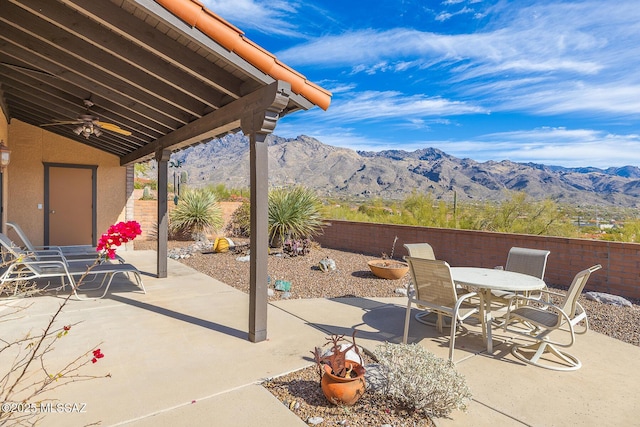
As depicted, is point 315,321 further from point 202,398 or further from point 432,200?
point 432,200

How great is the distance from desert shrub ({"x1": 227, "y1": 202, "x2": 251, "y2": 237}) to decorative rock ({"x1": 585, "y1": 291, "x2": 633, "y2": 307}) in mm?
10069

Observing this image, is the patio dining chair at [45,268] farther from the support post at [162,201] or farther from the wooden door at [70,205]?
the wooden door at [70,205]

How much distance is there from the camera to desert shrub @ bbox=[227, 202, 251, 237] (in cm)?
1370

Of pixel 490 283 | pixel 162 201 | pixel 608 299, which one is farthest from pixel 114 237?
pixel 608 299

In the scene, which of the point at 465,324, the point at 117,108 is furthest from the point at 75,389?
the point at 117,108

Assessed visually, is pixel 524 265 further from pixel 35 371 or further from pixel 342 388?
pixel 35 371

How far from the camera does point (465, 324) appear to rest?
4977 millimetres

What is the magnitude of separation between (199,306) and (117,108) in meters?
3.66

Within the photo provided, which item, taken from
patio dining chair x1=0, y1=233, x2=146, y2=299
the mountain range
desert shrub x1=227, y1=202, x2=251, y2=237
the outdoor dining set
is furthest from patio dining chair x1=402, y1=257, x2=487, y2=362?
the mountain range

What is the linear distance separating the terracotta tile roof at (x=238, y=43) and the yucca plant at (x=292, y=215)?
21.9 feet

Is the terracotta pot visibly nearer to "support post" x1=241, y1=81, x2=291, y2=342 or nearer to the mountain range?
"support post" x1=241, y1=81, x2=291, y2=342

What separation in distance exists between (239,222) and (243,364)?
36.0 ft

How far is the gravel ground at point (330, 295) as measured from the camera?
2.73m

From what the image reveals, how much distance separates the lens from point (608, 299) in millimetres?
6156
